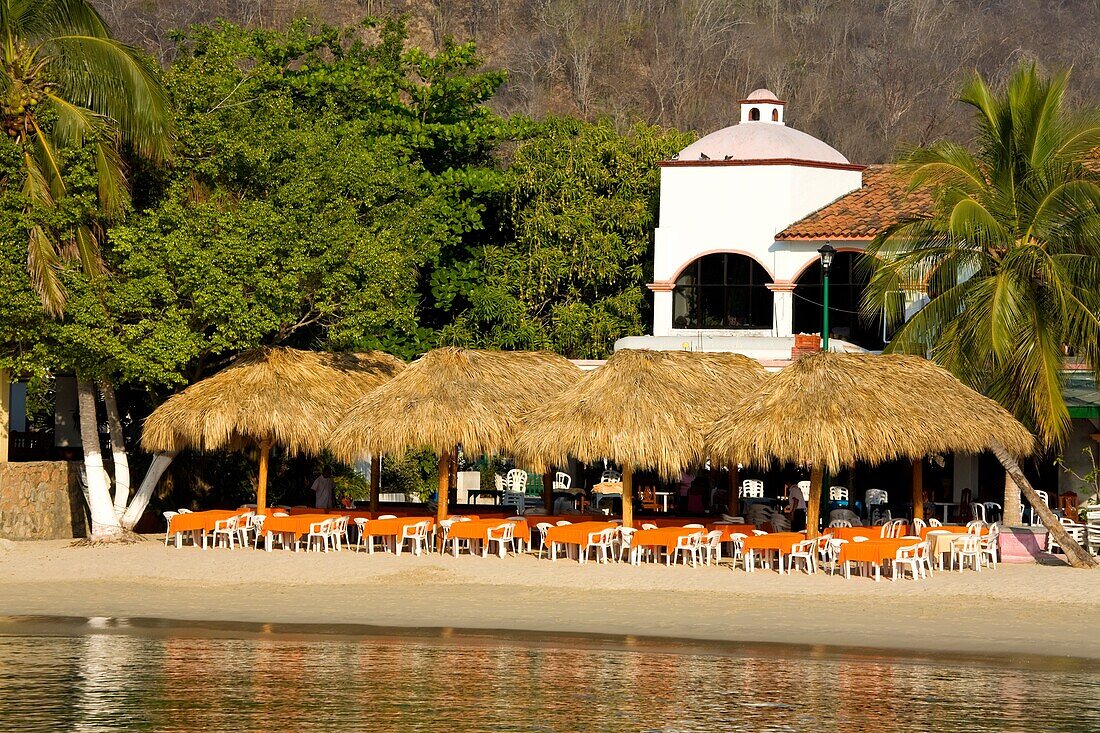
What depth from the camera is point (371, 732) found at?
1207 centimetres

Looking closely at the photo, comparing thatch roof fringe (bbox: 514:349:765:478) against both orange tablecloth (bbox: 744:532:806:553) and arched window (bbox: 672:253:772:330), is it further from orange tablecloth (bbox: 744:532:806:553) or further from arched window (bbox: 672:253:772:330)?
arched window (bbox: 672:253:772:330)

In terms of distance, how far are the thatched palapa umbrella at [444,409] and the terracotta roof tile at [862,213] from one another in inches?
348

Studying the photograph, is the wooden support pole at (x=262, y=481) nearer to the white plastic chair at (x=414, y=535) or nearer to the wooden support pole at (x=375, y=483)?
the wooden support pole at (x=375, y=483)

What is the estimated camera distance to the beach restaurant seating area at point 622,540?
69.1ft

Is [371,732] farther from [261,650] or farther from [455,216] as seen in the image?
[455,216]

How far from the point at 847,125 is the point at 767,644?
64228 mm

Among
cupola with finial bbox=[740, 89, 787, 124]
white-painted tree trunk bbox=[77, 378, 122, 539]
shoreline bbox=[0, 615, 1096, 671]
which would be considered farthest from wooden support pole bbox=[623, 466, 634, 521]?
cupola with finial bbox=[740, 89, 787, 124]

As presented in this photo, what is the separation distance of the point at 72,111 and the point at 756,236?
14.5m

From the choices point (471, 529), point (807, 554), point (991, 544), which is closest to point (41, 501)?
point (471, 529)

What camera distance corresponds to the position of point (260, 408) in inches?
930

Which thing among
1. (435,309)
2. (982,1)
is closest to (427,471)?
(435,309)

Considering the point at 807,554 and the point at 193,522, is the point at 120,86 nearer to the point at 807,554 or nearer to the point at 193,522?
the point at 193,522

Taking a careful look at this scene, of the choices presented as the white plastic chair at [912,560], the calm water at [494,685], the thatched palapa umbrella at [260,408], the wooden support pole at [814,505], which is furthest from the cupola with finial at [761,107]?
the calm water at [494,685]

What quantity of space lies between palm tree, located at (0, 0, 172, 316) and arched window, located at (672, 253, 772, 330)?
42.3ft
